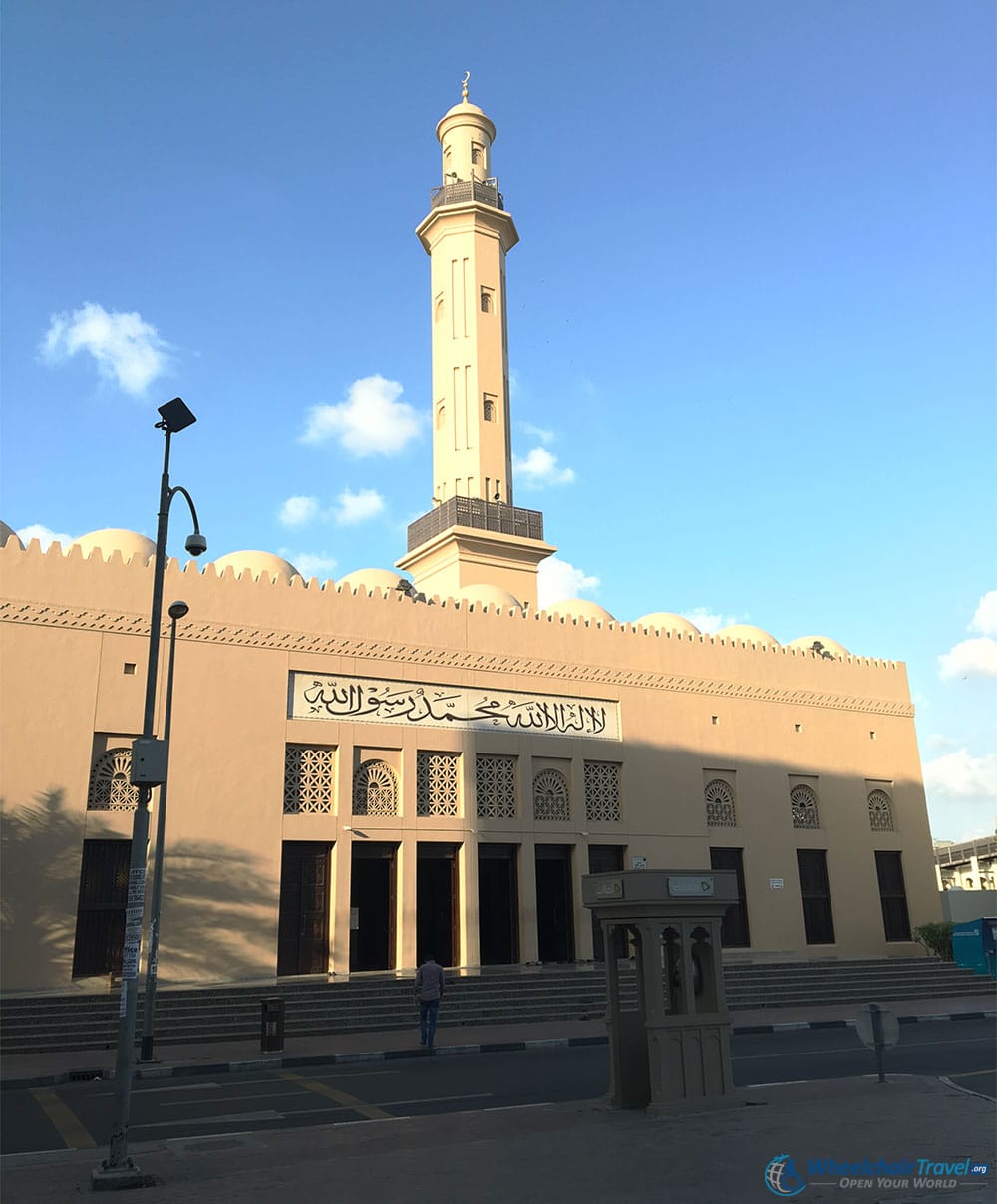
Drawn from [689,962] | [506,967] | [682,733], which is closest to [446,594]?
[682,733]

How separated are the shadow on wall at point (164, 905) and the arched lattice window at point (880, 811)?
16.4 m

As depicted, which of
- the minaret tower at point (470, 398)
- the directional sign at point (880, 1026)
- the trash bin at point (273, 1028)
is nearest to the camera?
the directional sign at point (880, 1026)

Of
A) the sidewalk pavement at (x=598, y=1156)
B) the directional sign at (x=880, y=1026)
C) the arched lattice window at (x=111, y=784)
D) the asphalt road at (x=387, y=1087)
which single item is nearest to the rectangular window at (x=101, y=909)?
the arched lattice window at (x=111, y=784)

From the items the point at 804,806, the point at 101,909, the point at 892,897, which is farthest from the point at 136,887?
the point at 892,897

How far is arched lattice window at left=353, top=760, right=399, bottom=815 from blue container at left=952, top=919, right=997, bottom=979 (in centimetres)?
1342

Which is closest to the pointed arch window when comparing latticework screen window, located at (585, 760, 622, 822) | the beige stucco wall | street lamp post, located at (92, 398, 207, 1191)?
the beige stucco wall

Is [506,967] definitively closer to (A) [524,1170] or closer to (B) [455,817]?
(B) [455,817]

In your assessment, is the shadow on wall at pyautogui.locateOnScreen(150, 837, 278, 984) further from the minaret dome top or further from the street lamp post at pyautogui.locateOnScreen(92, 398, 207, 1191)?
the minaret dome top

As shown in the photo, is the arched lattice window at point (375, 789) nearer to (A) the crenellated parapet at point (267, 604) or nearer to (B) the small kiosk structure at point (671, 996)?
(A) the crenellated parapet at point (267, 604)

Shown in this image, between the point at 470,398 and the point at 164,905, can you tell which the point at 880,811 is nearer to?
the point at 470,398

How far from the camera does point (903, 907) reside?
2661 cm

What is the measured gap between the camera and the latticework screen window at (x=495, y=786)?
21484 millimetres

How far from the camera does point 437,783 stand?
21.2 metres

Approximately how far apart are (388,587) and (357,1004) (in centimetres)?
971
